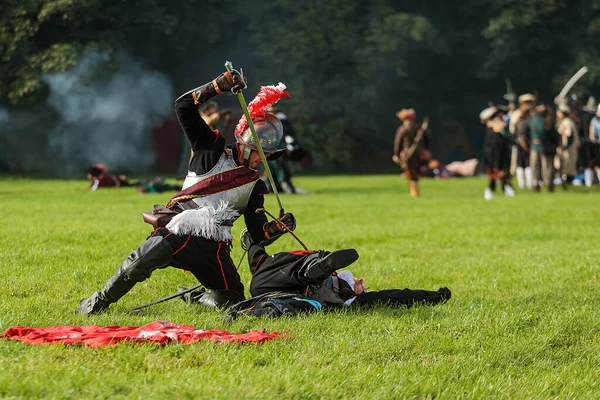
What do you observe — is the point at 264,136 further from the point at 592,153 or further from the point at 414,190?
the point at 592,153

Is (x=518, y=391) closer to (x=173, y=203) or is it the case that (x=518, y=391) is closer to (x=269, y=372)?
(x=269, y=372)

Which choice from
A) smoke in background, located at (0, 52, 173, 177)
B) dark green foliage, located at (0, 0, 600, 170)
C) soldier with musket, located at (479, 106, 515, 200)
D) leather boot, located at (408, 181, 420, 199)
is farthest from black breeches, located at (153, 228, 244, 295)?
smoke in background, located at (0, 52, 173, 177)

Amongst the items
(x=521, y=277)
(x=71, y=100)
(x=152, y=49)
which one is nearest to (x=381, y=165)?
(x=152, y=49)

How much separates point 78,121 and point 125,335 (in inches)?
1015

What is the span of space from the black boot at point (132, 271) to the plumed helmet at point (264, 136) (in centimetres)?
85

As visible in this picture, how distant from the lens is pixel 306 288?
261 inches

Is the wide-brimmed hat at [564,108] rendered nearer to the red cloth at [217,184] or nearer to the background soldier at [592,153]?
the background soldier at [592,153]

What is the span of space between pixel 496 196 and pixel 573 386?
52.4ft

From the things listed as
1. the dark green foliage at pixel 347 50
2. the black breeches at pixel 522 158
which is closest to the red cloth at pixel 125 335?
the black breeches at pixel 522 158

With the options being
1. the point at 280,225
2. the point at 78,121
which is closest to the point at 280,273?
the point at 280,225

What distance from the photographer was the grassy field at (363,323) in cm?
461

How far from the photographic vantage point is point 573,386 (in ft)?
16.2

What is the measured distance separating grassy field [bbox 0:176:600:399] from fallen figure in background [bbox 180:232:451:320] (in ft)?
0.55

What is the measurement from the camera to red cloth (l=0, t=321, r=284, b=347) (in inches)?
205
